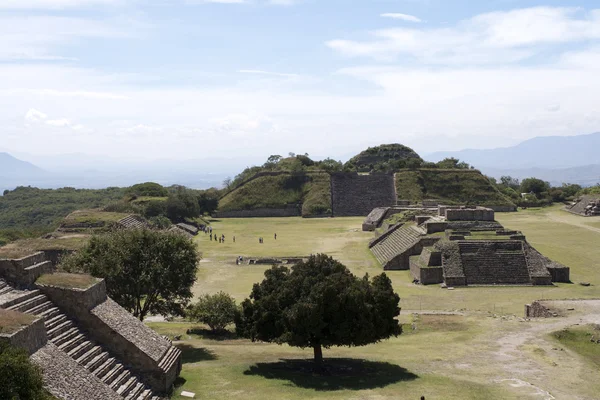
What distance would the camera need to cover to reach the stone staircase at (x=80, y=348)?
57.7 feet

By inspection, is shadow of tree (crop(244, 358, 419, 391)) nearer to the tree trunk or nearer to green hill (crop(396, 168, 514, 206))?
the tree trunk

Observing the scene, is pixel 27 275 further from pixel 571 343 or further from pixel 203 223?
pixel 203 223

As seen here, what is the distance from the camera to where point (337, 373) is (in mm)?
21875

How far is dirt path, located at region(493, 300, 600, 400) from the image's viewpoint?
1956cm

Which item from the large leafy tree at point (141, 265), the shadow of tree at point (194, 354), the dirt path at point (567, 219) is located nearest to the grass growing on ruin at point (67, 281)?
the large leafy tree at point (141, 265)

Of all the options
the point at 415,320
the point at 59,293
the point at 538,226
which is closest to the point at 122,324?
the point at 59,293

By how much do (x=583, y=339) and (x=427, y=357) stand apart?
7083mm

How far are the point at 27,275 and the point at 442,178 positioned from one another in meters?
83.2

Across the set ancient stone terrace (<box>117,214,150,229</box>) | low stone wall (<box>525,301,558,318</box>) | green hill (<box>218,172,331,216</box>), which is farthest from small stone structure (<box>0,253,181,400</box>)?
green hill (<box>218,172,331,216</box>)

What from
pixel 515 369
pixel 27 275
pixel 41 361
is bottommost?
pixel 515 369

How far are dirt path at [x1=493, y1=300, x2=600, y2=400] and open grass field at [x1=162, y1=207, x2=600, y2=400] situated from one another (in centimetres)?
3

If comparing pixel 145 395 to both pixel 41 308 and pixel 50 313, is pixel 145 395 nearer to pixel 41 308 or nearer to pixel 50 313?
pixel 50 313

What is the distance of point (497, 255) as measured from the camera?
42.0 metres

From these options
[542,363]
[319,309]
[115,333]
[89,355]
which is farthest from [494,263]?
[89,355]
